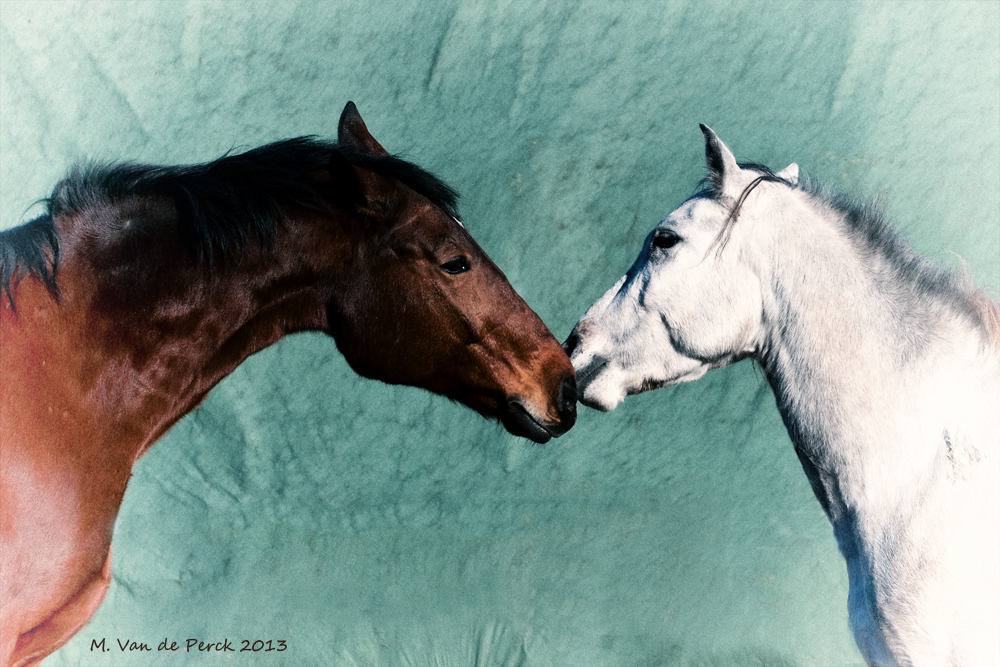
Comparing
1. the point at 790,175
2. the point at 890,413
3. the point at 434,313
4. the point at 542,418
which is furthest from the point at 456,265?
the point at 890,413

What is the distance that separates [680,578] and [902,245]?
152 cm

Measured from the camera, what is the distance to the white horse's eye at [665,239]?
187 centimetres

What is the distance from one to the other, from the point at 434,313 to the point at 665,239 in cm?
62

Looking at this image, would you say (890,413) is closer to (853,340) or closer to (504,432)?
(853,340)

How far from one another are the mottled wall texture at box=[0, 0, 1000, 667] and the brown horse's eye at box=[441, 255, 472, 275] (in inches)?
41.8

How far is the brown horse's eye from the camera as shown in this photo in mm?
1696

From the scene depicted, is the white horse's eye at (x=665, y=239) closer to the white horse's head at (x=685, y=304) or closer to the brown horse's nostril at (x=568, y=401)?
the white horse's head at (x=685, y=304)

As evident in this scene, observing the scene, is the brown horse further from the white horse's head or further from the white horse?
the white horse

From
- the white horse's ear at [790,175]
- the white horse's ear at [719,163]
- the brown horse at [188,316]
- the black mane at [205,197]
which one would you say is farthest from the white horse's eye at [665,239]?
the black mane at [205,197]

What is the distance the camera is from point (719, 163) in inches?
72.0

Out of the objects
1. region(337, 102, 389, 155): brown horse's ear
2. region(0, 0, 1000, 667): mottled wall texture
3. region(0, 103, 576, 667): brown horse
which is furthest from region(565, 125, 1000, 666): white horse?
region(0, 0, 1000, 667): mottled wall texture

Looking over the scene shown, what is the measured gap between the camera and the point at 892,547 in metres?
1.52

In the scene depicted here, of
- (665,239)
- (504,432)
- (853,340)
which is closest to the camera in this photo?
(853,340)

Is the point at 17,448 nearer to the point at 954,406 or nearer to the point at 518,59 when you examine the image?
the point at 954,406
